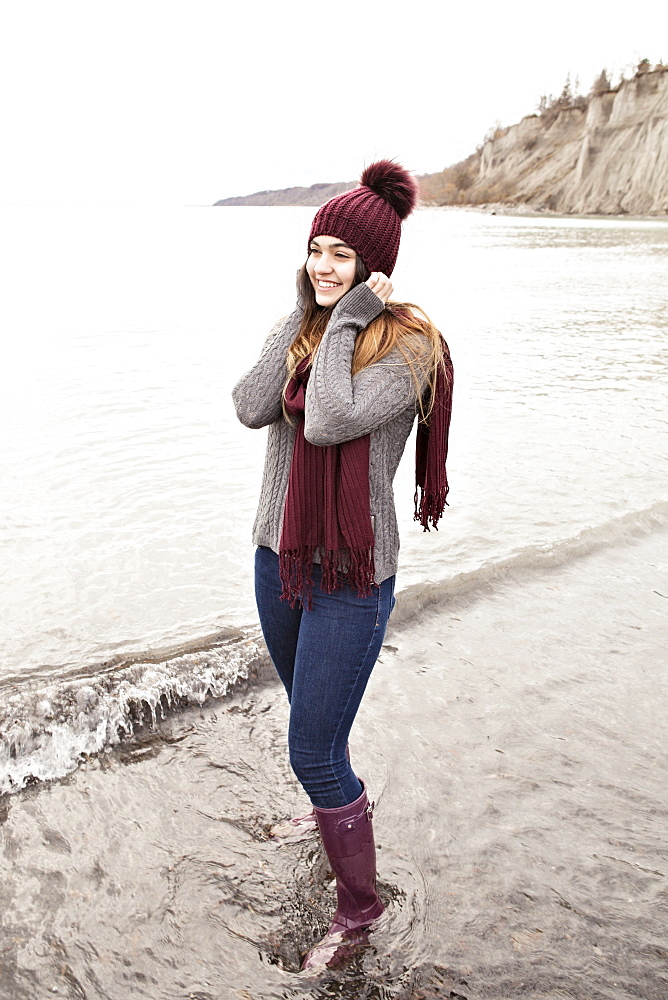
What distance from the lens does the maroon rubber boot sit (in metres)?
2.39

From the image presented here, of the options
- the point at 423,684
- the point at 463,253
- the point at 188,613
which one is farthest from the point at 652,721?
the point at 463,253

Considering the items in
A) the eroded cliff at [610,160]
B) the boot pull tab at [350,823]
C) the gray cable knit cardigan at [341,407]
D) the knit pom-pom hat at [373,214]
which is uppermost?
the eroded cliff at [610,160]

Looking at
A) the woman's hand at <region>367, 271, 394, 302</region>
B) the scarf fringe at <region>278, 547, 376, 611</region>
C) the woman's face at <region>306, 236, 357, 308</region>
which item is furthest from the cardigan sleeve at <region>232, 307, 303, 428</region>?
the scarf fringe at <region>278, 547, 376, 611</region>

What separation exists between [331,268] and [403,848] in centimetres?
194

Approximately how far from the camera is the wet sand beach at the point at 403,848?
2.39 meters

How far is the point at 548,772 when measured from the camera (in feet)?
10.5

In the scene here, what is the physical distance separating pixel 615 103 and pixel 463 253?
56.4 meters

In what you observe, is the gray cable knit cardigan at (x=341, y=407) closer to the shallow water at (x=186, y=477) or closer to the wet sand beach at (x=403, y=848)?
the shallow water at (x=186, y=477)

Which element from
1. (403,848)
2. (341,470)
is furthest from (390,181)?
(403,848)

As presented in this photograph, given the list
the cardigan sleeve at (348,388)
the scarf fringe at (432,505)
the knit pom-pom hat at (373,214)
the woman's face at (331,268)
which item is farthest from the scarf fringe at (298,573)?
the knit pom-pom hat at (373,214)

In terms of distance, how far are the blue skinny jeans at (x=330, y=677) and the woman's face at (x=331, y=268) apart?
78 cm

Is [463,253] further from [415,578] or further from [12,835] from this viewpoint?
[12,835]

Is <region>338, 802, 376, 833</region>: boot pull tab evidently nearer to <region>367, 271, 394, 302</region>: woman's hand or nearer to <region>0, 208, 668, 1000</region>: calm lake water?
<region>0, 208, 668, 1000</region>: calm lake water

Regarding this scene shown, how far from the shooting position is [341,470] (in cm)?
222
